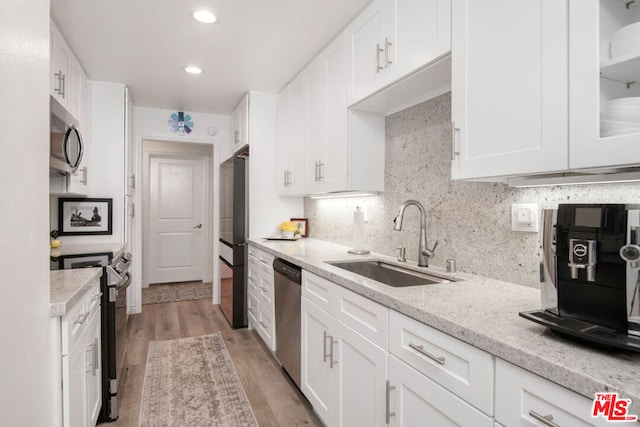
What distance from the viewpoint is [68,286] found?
158 centimetres

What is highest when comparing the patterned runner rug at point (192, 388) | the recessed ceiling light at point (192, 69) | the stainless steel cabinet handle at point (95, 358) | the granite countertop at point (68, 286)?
the recessed ceiling light at point (192, 69)

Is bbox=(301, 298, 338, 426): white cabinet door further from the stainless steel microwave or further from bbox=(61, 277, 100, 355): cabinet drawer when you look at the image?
the stainless steel microwave

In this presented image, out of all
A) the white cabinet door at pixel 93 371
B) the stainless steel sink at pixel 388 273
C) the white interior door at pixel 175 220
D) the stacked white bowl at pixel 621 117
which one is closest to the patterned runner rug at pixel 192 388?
the white cabinet door at pixel 93 371

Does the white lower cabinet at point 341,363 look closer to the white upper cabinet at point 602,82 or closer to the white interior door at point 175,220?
the white upper cabinet at point 602,82

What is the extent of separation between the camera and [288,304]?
2.45m

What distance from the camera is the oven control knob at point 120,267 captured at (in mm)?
2220

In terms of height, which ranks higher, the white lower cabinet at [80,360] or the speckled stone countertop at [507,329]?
the speckled stone countertop at [507,329]

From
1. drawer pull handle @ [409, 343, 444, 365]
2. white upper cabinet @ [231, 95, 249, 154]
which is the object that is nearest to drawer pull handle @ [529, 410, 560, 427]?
drawer pull handle @ [409, 343, 444, 365]

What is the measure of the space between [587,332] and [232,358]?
2.65 meters

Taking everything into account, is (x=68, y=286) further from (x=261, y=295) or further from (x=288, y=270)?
(x=261, y=295)

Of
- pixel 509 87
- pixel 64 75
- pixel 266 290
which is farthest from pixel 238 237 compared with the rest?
pixel 509 87

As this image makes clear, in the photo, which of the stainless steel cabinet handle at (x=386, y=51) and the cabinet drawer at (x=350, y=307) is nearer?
the cabinet drawer at (x=350, y=307)

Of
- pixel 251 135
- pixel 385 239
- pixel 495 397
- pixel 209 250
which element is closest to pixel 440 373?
pixel 495 397

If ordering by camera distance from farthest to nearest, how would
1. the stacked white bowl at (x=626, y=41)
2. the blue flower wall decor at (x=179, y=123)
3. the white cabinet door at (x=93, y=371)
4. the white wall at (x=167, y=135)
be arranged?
the blue flower wall decor at (x=179, y=123) → the white wall at (x=167, y=135) → the white cabinet door at (x=93, y=371) → the stacked white bowl at (x=626, y=41)
